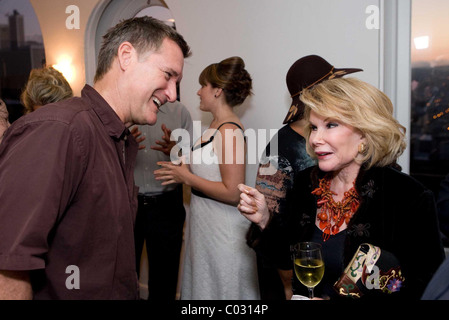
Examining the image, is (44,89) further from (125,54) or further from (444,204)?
(444,204)

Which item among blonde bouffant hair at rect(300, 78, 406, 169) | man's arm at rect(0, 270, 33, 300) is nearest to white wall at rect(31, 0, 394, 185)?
blonde bouffant hair at rect(300, 78, 406, 169)

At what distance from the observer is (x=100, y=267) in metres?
1.04

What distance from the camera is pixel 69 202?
955 millimetres

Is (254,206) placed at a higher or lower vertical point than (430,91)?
lower

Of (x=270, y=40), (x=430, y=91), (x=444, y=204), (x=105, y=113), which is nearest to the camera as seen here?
(x=105, y=113)

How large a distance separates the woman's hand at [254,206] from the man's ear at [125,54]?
570 millimetres

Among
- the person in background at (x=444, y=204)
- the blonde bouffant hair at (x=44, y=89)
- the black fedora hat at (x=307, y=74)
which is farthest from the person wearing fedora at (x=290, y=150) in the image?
the blonde bouffant hair at (x=44, y=89)

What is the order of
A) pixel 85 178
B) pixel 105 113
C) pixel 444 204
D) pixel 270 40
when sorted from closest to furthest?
pixel 85 178
pixel 105 113
pixel 444 204
pixel 270 40

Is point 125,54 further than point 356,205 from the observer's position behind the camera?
No

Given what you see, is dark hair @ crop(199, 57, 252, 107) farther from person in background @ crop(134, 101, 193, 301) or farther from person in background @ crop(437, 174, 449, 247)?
person in background @ crop(437, 174, 449, 247)

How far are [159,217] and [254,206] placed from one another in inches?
53.8

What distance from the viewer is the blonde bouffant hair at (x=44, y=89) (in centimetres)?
220

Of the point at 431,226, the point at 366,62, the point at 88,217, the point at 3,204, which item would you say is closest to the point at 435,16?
the point at 366,62

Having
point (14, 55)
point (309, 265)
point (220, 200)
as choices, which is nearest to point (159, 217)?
point (220, 200)
